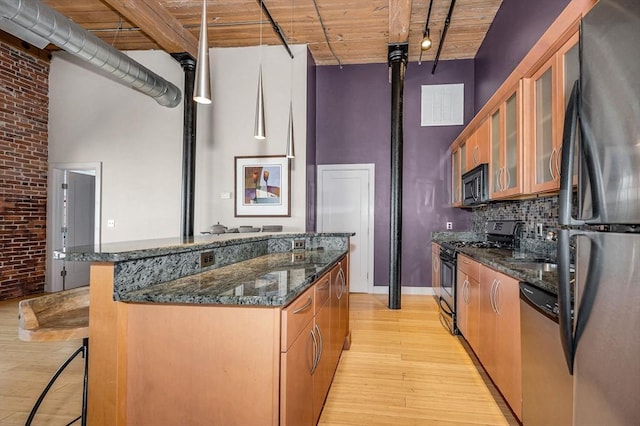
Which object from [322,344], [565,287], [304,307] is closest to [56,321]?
[304,307]

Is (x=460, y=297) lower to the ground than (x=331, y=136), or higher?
lower

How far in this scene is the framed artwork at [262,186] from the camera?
479 centimetres

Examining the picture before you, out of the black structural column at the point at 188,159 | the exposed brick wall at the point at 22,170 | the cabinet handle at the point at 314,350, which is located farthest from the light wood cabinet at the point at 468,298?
the exposed brick wall at the point at 22,170

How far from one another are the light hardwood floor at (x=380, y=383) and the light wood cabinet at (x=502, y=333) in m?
0.21

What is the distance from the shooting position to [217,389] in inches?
47.8

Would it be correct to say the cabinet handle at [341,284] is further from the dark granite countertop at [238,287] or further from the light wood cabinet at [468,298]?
the light wood cabinet at [468,298]

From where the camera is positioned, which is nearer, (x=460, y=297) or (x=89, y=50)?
(x=460, y=297)

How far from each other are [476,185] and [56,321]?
11.7 ft

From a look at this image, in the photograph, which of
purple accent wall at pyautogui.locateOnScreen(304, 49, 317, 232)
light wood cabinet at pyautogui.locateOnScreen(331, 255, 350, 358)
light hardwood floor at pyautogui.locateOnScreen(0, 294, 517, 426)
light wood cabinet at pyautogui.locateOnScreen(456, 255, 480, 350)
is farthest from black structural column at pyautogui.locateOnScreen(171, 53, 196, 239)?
light wood cabinet at pyautogui.locateOnScreen(456, 255, 480, 350)

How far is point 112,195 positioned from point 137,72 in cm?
197

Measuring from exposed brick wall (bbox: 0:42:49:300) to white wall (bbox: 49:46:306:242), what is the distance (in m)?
0.20

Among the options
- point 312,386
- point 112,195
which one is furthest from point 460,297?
point 112,195

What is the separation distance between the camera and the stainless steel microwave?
131 inches

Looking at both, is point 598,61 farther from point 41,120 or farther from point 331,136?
point 41,120
